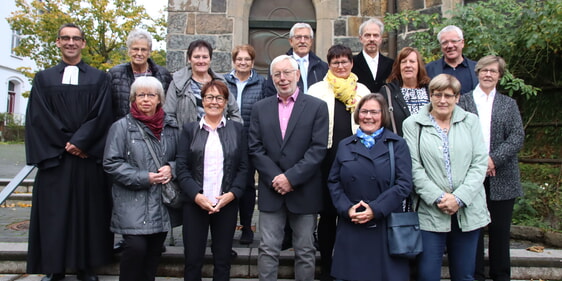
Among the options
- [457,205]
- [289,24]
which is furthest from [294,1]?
[457,205]

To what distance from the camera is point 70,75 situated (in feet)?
11.8

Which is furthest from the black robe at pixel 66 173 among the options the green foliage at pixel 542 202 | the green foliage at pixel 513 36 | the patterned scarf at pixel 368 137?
the green foliage at pixel 542 202

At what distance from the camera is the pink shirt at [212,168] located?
3.29 m

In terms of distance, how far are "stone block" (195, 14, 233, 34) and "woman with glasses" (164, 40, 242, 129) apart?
3526mm

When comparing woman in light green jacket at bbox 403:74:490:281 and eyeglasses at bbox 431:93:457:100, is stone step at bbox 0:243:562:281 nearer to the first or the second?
woman in light green jacket at bbox 403:74:490:281

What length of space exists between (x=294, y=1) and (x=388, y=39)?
5.52 feet

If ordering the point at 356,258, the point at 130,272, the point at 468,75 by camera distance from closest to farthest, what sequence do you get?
the point at 356,258 → the point at 130,272 → the point at 468,75

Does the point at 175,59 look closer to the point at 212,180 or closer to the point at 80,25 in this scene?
the point at 212,180

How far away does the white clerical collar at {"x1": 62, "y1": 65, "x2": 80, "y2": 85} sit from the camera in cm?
359

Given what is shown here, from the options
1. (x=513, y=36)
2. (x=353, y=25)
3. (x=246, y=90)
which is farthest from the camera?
(x=353, y=25)

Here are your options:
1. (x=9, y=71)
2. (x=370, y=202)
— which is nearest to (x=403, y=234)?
(x=370, y=202)

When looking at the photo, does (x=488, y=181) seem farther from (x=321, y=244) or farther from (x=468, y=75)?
(x=321, y=244)

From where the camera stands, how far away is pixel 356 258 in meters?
3.00

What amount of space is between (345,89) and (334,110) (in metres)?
0.19
